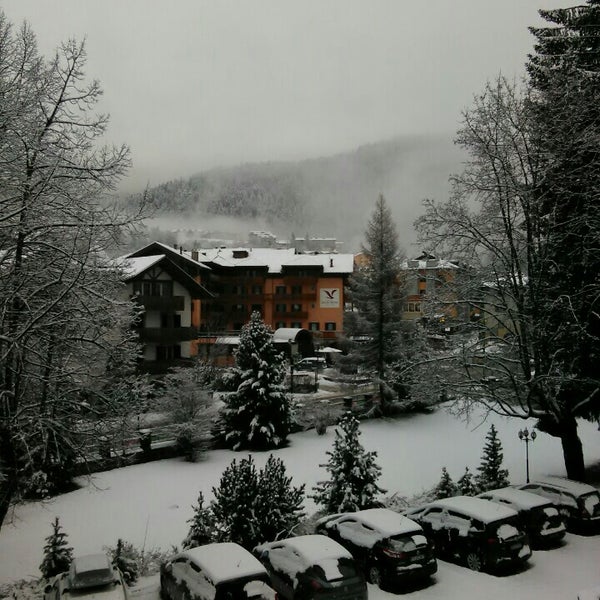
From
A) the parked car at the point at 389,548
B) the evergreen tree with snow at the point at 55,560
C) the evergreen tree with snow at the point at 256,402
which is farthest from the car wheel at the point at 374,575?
the evergreen tree with snow at the point at 256,402

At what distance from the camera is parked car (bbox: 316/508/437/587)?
11516mm

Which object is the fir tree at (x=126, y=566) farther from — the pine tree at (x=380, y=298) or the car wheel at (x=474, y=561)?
the pine tree at (x=380, y=298)

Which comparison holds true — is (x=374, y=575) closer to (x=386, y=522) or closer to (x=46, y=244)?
(x=386, y=522)

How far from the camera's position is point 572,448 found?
19188 mm

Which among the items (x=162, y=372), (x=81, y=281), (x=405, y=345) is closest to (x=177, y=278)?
(x=162, y=372)

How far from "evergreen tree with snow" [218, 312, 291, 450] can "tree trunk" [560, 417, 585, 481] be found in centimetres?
1380

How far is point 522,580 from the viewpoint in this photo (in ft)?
39.7

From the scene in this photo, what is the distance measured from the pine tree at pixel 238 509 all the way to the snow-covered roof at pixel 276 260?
54211mm

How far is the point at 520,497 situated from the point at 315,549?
261 inches

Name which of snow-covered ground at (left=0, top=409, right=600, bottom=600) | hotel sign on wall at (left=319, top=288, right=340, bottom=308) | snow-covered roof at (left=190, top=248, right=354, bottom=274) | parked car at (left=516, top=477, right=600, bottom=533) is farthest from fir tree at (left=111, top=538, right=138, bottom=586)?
hotel sign on wall at (left=319, top=288, right=340, bottom=308)

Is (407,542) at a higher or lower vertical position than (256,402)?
lower

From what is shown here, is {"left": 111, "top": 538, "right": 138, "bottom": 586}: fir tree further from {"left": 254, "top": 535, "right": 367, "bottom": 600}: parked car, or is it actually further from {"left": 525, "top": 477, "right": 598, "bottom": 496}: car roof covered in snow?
{"left": 525, "top": 477, "right": 598, "bottom": 496}: car roof covered in snow

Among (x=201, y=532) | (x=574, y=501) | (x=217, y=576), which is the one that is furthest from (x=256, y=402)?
(x=217, y=576)

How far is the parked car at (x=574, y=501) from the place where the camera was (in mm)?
15008
